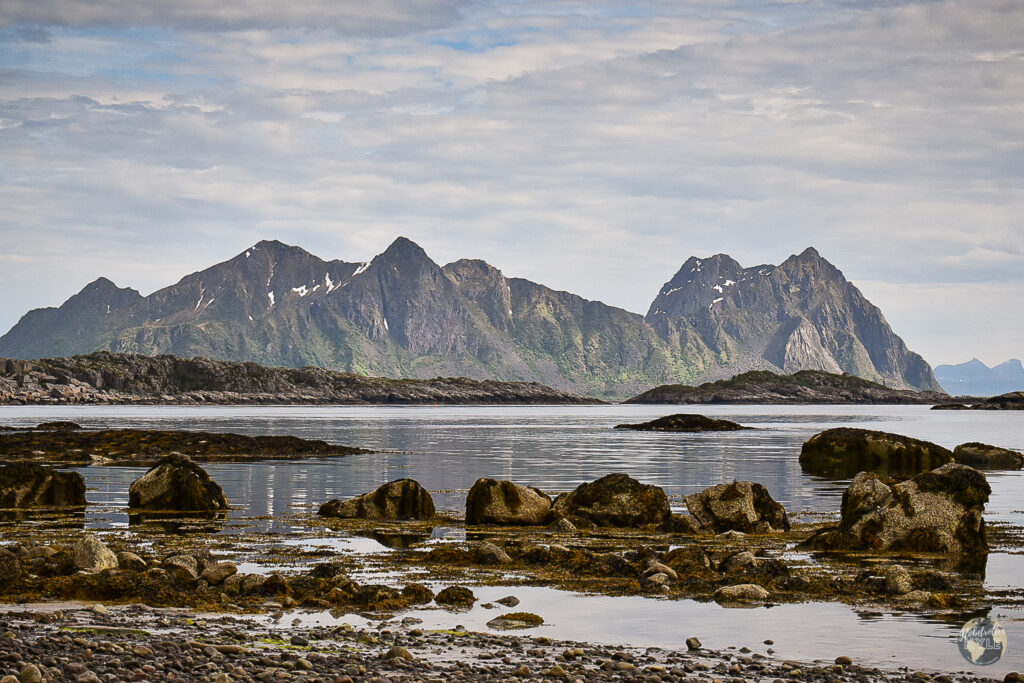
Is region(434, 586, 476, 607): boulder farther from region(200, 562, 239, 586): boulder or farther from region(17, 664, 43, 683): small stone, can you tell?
region(17, 664, 43, 683): small stone

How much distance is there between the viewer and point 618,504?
34375 mm

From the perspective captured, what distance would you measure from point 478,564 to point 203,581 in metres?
7.06

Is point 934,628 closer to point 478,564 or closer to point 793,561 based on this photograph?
point 793,561

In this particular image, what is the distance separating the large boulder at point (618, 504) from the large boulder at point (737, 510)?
1.19 m

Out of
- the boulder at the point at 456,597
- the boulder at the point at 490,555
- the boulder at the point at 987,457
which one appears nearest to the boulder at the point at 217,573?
the boulder at the point at 456,597

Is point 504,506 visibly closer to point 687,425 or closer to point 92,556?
point 92,556

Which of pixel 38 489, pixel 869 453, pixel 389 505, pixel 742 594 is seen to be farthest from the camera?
pixel 869 453

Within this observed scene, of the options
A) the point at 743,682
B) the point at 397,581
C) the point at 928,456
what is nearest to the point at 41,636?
the point at 397,581

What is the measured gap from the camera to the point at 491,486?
3519 centimetres

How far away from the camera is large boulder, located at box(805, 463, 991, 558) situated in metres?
28.0

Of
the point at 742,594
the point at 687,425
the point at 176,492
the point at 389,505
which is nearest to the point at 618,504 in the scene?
the point at 389,505

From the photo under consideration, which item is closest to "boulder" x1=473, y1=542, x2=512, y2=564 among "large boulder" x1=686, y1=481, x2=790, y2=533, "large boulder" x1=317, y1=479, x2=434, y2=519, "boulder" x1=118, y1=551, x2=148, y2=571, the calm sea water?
the calm sea water

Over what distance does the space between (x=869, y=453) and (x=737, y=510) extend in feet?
134

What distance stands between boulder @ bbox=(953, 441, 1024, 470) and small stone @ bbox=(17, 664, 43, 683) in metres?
66.4
